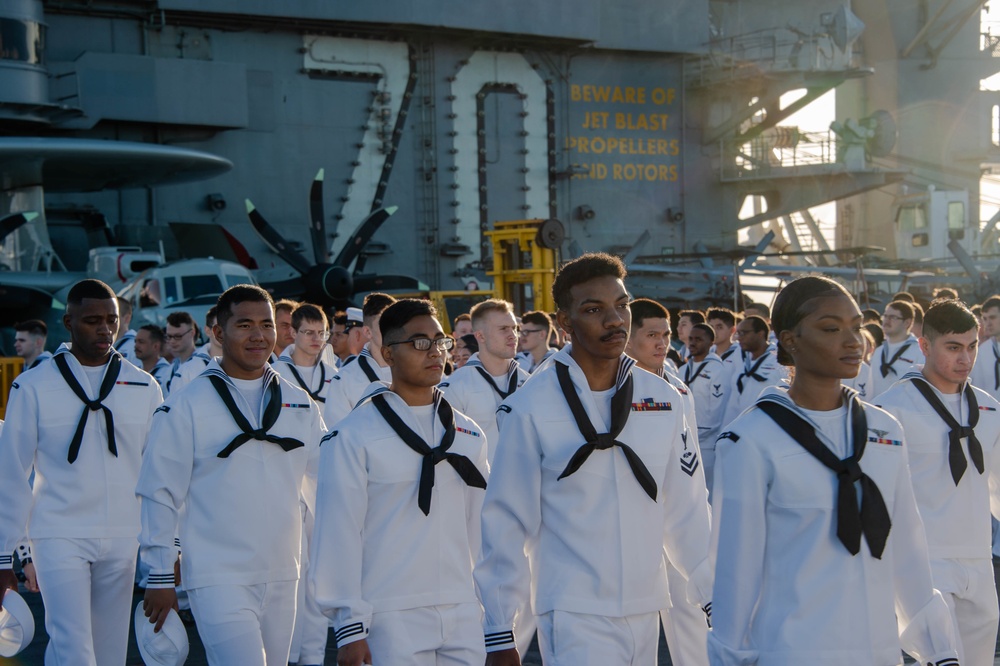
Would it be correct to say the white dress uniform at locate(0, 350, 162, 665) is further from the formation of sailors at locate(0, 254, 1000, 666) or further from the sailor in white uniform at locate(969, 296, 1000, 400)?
the sailor in white uniform at locate(969, 296, 1000, 400)

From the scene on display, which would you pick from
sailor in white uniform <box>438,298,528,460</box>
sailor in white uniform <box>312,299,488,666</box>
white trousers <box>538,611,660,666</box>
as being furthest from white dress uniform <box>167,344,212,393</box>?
white trousers <box>538,611,660,666</box>

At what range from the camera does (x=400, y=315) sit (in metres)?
4.73

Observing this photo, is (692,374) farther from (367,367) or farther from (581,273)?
(581,273)

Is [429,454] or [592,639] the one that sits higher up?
[429,454]

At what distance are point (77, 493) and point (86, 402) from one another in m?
0.49

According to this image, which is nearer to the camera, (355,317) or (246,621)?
(246,621)

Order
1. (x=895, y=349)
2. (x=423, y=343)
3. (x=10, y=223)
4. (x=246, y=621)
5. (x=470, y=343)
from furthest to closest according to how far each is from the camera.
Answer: (x=10, y=223) → (x=470, y=343) → (x=895, y=349) → (x=246, y=621) → (x=423, y=343)

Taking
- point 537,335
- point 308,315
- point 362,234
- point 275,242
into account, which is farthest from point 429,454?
point 362,234

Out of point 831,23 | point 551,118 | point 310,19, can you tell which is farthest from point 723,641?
point 831,23

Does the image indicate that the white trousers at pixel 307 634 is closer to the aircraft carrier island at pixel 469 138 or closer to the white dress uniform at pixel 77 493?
the white dress uniform at pixel 77 493

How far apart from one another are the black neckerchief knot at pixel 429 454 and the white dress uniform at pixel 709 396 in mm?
7261

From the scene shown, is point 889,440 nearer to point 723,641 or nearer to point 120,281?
point 723,641

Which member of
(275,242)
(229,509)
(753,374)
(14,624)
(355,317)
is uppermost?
(275,242)

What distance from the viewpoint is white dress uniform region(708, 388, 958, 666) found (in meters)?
3.41
